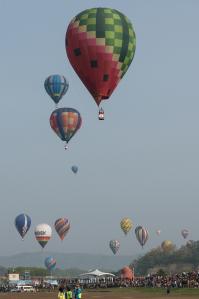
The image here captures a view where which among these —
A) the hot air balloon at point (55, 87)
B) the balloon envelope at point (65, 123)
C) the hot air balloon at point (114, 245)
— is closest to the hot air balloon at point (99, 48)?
the balloon envelope at point (65, 123)

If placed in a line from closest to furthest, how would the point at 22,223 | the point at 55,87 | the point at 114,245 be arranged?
the point at 55,87
the point at 22,223
the point at 114,245

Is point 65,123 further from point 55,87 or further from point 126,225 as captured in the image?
point 126,225

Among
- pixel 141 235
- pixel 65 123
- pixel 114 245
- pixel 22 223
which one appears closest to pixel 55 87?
pixel 65 123

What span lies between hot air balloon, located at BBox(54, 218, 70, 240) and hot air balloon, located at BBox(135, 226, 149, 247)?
2678cm

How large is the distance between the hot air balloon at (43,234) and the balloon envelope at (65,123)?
145 feet

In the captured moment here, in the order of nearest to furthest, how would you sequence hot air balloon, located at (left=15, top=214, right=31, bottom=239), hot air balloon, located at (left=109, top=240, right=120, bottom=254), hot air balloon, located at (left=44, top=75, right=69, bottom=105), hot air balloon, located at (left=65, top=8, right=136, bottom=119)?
1. hot air balloon, located at (left=65, top=8, right=136, bottom=119)
2. hot air balloon, located at (left=44, top=75, right=69, bottom=105)
3. hot air balloon, located at (left=15, top=214, right=31, bottom=239)
4. hot air balloon, located at (left=109, top=240, right=120, bottom=254)

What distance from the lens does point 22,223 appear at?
120125 mm

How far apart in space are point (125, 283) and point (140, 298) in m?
32.9

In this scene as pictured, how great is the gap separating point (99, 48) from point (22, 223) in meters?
67.3

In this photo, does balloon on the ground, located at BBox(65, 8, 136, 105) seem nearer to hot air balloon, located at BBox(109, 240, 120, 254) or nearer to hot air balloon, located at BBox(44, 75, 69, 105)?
hot air balloon, located at BBox(44, 75, 69, 105)

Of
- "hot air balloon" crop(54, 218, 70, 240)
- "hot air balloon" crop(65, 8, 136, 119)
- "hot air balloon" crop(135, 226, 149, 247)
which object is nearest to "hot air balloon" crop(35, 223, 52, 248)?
"hot air balloon" crop(54, 218, 70, 240)

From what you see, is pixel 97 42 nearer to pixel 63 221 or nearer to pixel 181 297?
pixel 181 297

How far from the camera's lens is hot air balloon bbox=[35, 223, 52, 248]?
13025cm

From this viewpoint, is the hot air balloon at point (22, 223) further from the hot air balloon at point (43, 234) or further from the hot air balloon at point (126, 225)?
the hot air balloon at point (126, 225)
